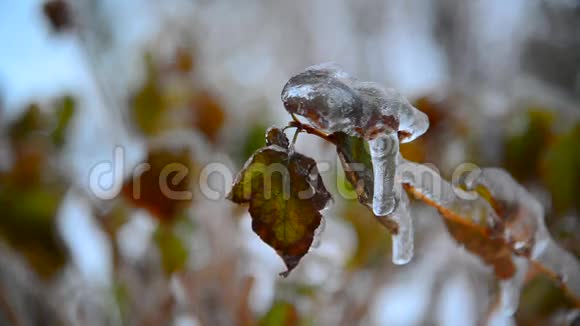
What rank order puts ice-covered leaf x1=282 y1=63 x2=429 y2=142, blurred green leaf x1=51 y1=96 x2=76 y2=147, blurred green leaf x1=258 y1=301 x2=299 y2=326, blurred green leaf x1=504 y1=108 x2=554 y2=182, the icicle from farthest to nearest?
blurred green leaf x1=51 y1=96 x2=76 y2=147 < blurred green leaf x1=504 y1=108 x2=554 y2=182 < blurred green leaf x1=258 y1=301 x2=299 y2=326 < the icicle < ice-covered leaf x1=282 y1=63 x2=429 y2=142

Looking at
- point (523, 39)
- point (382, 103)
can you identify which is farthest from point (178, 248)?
point (523, 39)

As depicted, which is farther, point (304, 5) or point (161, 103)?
point (304, 5)

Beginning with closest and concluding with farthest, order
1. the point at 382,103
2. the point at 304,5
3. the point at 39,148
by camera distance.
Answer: the point at 382,103 → the point at 39,148 → the point at 304,5

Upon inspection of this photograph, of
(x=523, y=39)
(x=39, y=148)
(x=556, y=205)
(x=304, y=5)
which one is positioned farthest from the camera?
(x=304, y=5)

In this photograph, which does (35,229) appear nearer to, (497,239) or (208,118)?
(208,118)

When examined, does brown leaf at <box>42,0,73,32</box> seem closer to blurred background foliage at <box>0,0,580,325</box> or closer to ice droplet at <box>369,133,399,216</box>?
blurred background foliage at <box>0,0,580,325</box>

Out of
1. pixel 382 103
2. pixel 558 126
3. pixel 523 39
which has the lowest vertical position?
pixel 523 39

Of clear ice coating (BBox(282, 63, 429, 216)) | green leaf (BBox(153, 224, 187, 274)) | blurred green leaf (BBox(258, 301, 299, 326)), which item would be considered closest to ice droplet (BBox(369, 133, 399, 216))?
clear ice coating (BBox(282, 63, 429, 216))

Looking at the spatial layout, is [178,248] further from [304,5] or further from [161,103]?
[304,5]
